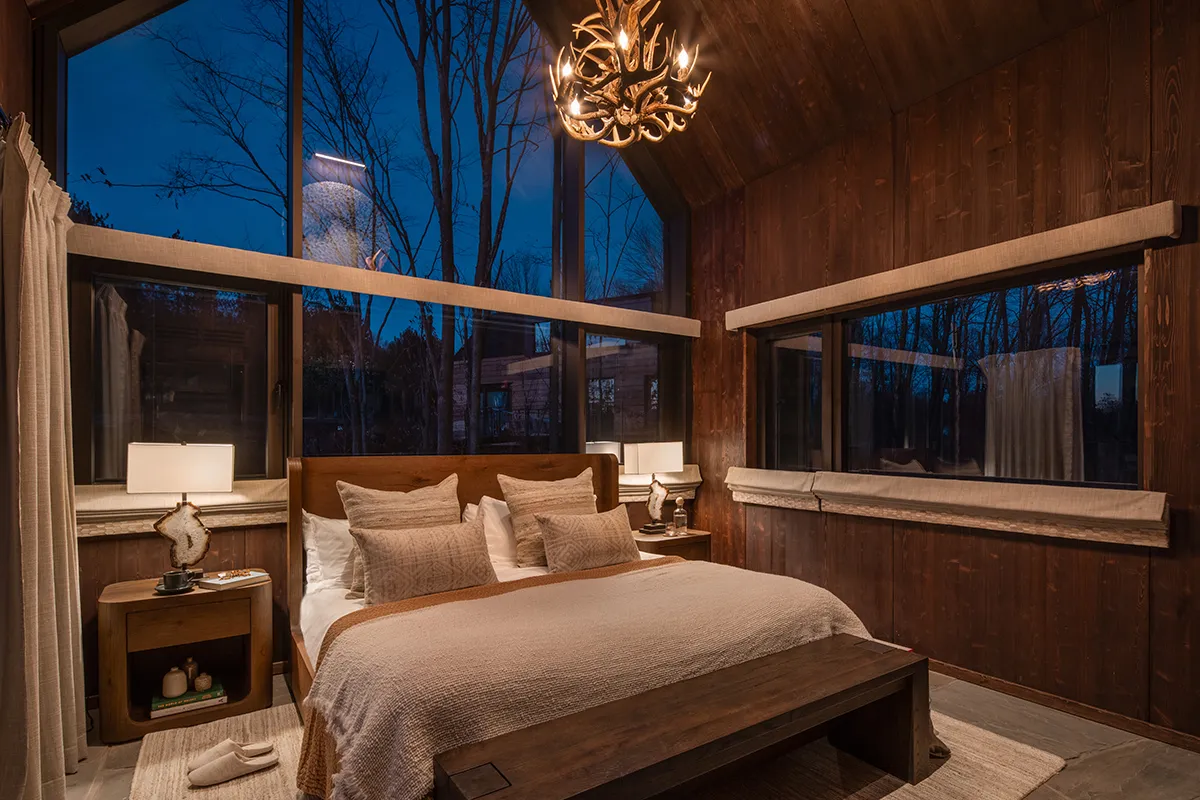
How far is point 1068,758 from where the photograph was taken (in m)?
2.53

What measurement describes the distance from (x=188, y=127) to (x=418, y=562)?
8.81 feet

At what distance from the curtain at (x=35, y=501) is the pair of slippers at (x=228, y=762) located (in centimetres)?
39

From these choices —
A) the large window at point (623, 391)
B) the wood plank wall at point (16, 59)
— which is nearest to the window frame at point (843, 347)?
the large window at point (623, 391)

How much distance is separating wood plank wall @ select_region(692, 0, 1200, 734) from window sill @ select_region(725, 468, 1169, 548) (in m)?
0.08

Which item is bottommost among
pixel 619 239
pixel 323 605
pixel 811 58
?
pixel 323 605

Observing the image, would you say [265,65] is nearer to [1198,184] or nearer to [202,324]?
[202,324]

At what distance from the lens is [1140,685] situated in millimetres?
2762

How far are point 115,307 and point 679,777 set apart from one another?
324 centimetres

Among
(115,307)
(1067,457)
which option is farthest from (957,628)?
(115,307)

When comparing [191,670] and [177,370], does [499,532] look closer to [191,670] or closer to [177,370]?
[191,670]

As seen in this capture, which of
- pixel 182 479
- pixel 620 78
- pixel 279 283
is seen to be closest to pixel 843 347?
pixel 620 78

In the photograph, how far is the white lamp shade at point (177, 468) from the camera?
2707mm

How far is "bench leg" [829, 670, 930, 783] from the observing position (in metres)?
2.33

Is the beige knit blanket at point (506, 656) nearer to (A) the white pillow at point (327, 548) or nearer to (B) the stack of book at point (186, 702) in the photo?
(A) the white pillow at point (327, 548)
